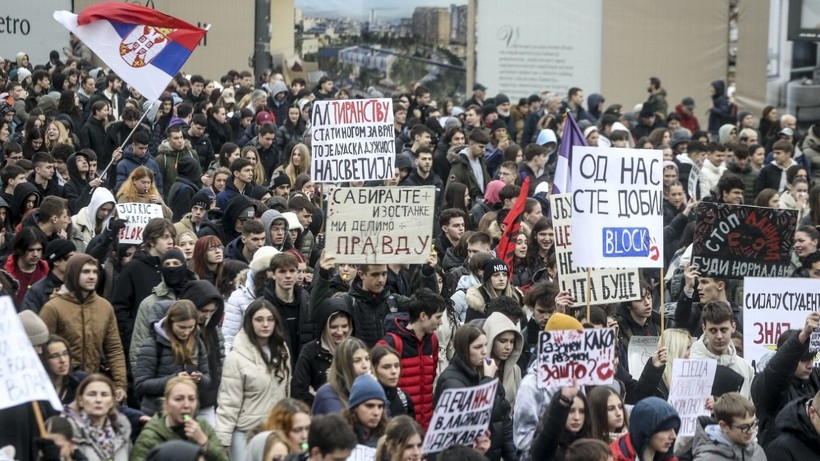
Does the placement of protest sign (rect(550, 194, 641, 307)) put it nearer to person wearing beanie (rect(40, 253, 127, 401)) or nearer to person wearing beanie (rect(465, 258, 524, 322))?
person wearing beanie (rect(465, 258, 524, 322))

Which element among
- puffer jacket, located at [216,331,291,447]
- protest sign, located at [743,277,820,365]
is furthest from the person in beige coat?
protest sign, located at [743,277,820,365]

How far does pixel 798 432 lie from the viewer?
910 centimetres

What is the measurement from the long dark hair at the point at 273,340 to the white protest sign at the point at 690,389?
2339 mm

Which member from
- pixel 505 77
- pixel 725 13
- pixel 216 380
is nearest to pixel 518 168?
pixel 216 380

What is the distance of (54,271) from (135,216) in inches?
87.7

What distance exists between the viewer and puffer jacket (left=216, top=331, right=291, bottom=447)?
30.5ft

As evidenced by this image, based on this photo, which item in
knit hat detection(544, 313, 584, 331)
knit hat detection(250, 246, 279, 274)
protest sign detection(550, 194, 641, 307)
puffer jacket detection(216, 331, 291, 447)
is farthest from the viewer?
protest sign detection(550, 194, 641, 307)

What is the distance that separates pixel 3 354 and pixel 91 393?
2.86 feet

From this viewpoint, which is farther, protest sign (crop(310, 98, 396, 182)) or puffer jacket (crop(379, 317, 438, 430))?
protest sign (crop(310, 98, 396, 182))

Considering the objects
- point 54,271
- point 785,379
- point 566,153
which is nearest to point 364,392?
point 785,379

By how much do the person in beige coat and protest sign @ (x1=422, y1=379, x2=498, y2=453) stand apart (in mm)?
1538

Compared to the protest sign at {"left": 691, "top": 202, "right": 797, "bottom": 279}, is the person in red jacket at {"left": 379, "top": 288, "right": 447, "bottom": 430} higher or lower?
lower

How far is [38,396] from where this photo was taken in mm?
7371

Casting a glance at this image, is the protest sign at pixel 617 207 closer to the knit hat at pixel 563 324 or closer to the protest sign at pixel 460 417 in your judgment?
the knit hat at pixel 563 324
